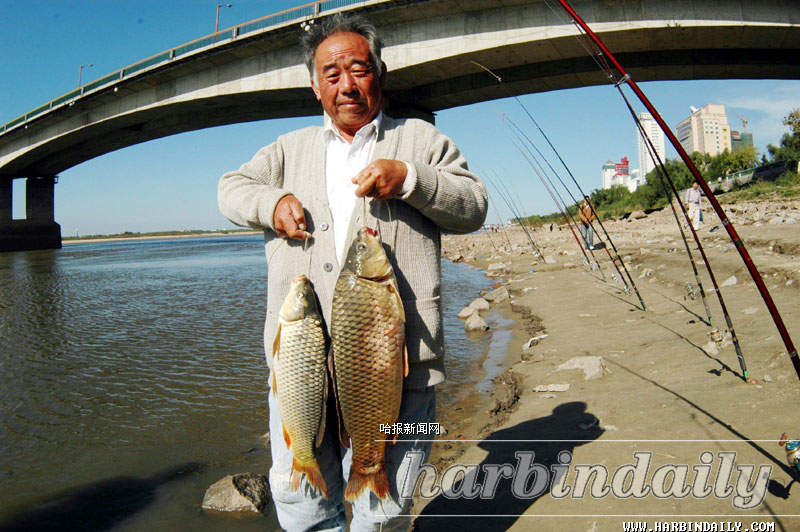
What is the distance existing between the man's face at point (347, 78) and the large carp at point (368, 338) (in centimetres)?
53

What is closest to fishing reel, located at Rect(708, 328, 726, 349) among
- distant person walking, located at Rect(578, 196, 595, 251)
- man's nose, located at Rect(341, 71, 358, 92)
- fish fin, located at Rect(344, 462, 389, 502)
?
fish fin, located at Rect(344, 462, 389, 502)

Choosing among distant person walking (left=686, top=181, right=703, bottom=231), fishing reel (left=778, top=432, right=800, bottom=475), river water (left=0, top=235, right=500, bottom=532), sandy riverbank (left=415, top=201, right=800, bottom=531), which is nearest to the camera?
fishing reel (left=778, top=432, right=800, bottom=475)

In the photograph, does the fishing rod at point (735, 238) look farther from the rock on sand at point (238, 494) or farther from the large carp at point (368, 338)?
the rock on sand at point (238, 494)

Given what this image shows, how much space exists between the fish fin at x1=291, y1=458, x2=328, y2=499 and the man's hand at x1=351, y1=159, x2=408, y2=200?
3.36ft

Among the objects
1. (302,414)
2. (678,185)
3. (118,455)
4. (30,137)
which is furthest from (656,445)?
(678,185)

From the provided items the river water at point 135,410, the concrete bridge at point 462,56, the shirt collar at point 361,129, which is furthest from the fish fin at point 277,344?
the concrete bridge at point 462,56

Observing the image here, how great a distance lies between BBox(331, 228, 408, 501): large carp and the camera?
168 centimetres

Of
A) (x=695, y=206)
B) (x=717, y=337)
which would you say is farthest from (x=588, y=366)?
(x=695, y=206)

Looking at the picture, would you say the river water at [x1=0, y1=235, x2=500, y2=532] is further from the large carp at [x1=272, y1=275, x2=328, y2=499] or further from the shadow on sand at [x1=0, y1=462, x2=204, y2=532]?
the large carp at [x1=272, y1=275, x2=328, y2=499]

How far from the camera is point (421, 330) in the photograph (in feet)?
6.08

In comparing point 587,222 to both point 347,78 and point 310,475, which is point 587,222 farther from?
point 310,475

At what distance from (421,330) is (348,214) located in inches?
21.5

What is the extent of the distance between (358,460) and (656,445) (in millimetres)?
2250

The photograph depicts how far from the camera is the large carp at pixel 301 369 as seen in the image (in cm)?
178
